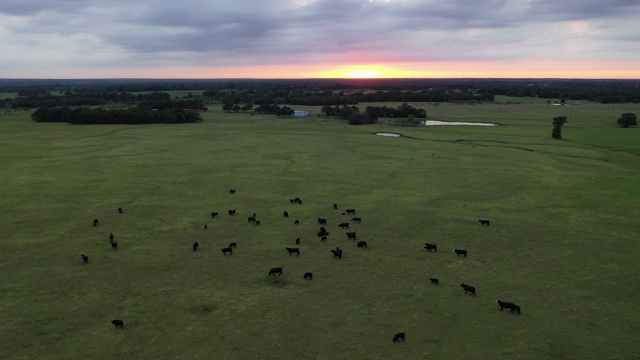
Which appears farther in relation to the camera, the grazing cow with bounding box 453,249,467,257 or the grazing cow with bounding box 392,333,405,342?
the grazing cow with bounding box 453,249,467,257

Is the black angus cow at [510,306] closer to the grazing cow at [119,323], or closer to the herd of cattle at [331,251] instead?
the herd of cattle at [331,251]

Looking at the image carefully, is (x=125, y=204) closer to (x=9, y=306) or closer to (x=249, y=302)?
(x=9, y=306)

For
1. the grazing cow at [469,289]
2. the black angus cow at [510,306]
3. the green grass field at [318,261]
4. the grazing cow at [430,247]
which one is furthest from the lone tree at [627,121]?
the black angus cow at [510,306]

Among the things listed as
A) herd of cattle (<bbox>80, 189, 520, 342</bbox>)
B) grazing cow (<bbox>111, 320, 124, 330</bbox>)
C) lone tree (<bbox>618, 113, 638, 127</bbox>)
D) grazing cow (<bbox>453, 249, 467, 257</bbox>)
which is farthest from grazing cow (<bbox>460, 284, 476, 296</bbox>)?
lone tree (<bbox>618, 113, 638, 127</bbox>)

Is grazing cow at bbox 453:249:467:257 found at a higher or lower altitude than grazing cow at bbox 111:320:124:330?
higher

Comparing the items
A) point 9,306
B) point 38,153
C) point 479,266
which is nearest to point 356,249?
point 479,266

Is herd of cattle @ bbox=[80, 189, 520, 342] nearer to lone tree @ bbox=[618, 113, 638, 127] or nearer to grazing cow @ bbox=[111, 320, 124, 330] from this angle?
grazing cow @ bbox=[111, 320, 124, 330]

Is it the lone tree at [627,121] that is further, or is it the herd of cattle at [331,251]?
the lone tree at [627,121]

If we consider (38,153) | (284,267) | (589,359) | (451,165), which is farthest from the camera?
(38,153)

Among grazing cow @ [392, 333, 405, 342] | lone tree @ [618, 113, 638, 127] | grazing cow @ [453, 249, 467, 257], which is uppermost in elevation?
lone tree @ [618, 113, 638, 127]
